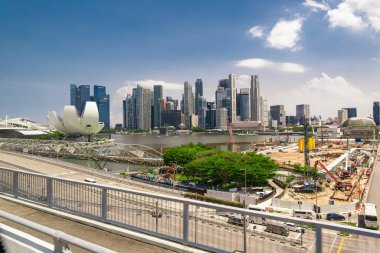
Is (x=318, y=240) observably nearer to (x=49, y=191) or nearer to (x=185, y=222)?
(x=185, y=222)

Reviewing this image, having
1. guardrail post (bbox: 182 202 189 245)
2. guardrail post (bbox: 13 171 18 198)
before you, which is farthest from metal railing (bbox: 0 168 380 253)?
guardrail post (bbox: 13 171 18 198)

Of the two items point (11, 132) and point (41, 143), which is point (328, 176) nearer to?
point (41, 143)

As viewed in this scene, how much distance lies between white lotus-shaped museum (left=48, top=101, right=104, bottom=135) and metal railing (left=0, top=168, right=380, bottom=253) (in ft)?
225

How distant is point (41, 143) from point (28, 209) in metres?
69.5

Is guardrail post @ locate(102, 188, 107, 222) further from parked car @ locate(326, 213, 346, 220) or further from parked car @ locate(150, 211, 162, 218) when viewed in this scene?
parked car @ locate(326, 213, 346, 220)

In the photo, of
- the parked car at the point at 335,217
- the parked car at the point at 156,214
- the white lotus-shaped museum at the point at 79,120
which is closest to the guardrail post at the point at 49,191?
the parked car at the point at 156,214

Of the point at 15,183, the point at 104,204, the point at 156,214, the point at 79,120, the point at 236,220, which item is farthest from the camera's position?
the point at 79,120

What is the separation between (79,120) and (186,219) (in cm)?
7264

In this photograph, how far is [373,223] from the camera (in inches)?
858

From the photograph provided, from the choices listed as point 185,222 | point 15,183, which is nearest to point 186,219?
point 185,222

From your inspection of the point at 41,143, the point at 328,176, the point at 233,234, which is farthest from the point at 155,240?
the point at 41,143

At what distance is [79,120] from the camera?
72.4 meters

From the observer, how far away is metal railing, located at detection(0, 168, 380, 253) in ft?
12.9

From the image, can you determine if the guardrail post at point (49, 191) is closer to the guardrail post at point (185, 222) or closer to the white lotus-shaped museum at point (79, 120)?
the guardrail post at point (185, 222)
